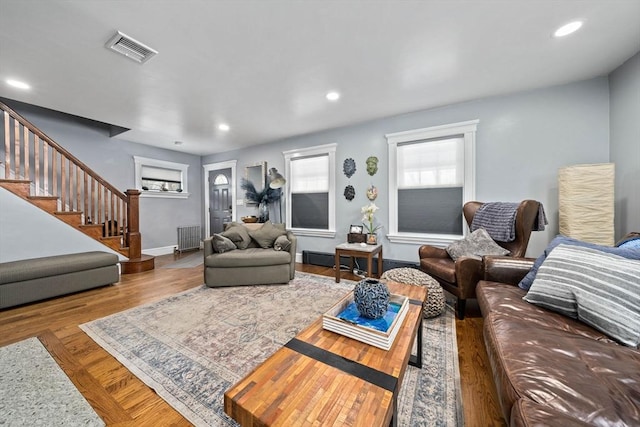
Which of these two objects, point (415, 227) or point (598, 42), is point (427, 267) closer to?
point (415, 227)

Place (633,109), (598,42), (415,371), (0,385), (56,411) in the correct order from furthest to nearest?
(633,109) → (598,42) → (415,371) → (0,385) → (56,411)

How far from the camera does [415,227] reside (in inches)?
136

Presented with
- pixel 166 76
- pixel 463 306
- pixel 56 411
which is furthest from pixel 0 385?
pixel 463 306

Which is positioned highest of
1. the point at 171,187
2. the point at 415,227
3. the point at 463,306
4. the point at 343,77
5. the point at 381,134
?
the point at 343,77

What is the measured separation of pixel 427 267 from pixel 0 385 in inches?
133

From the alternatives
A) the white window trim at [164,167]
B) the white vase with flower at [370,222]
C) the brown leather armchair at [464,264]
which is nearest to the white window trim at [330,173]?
the white vase with flower at [370,222]

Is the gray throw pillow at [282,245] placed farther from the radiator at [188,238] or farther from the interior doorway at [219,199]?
the radiator at [188,238]

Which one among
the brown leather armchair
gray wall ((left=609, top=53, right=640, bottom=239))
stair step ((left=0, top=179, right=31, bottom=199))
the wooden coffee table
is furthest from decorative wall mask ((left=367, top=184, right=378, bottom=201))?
stair step ((left=0, top=179, right=31, bottom=199))

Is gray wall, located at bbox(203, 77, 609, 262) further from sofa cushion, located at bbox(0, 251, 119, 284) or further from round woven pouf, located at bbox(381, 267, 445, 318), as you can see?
sofa cushion, located at bbox(0, 251, 119, 284)

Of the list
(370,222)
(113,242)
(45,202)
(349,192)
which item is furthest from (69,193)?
(370,222)

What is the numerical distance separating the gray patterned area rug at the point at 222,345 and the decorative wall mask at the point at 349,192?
163 centimetres

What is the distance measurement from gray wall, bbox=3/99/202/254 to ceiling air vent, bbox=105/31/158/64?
131 inches

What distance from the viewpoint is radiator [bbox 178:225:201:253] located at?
5.49m

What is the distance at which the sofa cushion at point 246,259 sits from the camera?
2973 mm
